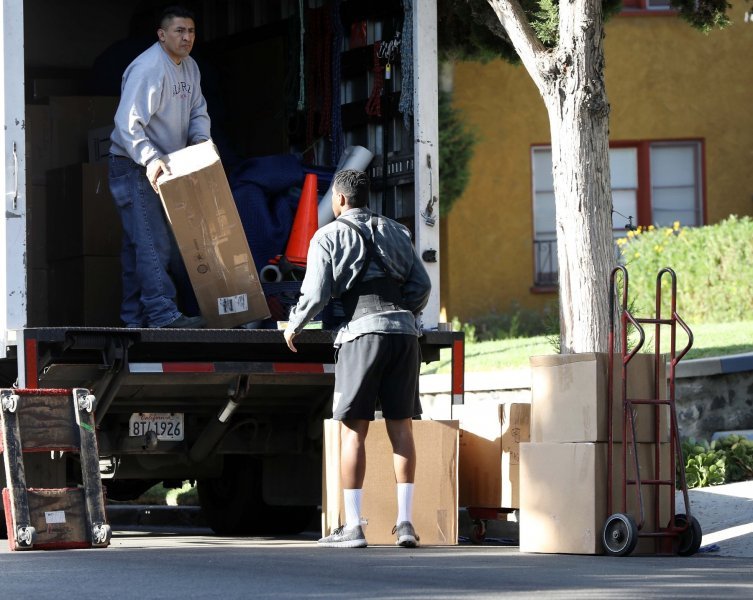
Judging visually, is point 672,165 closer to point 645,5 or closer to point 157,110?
point 645,5

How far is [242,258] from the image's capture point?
28.0ft

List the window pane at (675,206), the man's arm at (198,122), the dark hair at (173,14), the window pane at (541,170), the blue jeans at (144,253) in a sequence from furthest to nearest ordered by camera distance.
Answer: the window pane at (675,206), the window pane at (541,170), the man's arm at (198,122), the dark hair at (173,14), the blue jeans at (144,253)

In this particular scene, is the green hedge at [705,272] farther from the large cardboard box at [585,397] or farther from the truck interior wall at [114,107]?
the large cardboard box at [585,397]

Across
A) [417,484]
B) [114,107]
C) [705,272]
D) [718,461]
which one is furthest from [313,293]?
[705,272]

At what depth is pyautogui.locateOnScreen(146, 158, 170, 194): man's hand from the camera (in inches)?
334

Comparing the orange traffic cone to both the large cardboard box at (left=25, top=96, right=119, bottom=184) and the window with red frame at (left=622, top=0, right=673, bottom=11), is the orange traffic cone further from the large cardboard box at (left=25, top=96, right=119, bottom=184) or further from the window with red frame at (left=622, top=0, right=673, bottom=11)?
the window with red frame at (left=622, top=0, right=673, bottom=11)

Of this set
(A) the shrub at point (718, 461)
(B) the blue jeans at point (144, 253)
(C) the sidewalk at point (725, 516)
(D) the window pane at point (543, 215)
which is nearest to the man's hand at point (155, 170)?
(B) the blue jeans at point (144, 253)

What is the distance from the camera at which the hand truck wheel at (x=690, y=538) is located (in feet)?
25.7

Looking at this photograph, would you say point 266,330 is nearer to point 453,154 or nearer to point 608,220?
point 608,220

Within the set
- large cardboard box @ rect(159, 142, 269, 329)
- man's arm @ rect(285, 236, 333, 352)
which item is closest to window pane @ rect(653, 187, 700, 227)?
large cardboard box @ rect(159, 142, 269, 329)

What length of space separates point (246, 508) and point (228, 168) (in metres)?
1.90

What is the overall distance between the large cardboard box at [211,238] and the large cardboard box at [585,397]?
1.47 metres

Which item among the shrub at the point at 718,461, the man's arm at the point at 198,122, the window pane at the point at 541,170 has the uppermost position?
the window pane at the point at 541,170

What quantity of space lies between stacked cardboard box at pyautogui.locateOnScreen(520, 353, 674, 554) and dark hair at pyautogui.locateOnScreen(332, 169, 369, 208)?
1.10m
